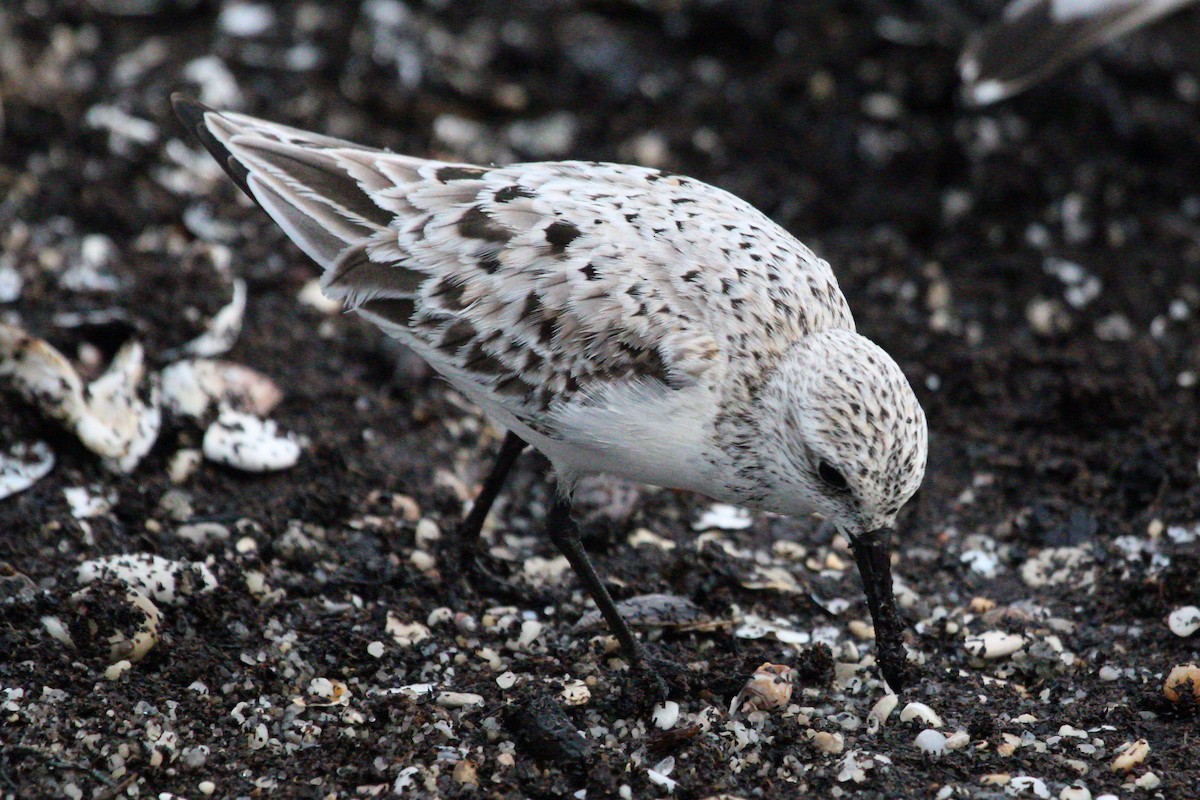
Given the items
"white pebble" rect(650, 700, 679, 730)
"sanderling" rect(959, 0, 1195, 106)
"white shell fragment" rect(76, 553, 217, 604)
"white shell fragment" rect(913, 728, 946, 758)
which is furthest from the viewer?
"sanderling" rect(959, 0, 1195, 106)

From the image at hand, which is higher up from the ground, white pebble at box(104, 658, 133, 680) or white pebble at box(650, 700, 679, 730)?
white pebble at box(650, 700, 679, 730)

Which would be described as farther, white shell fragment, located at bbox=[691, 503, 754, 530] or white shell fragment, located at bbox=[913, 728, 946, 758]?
white shell fragment, located at bbox=[691, 503, 754, 530]

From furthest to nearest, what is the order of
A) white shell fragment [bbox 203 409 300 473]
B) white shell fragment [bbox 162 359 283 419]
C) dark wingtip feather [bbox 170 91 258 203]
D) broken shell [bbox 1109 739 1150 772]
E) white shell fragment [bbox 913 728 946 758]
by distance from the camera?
1. white shell fragment [bbox 162 359 283 419]
2. white shell fragment [bbox 203 409 300 473]
3. dark wingtip feather [bbox 170 91 258 203]
4. white shell fragment [bbox 913 728 946 758]
5. broken shell [bbox 1109 739 1150 772]

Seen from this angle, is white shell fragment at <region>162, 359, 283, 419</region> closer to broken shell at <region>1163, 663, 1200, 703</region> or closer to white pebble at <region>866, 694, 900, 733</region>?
white pebble at <region>866, 694, 900, 733</region>

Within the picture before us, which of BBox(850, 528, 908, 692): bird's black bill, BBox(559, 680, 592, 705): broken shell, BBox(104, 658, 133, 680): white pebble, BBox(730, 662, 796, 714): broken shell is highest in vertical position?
BBox(850, 528, 908, 692): bird's black bill

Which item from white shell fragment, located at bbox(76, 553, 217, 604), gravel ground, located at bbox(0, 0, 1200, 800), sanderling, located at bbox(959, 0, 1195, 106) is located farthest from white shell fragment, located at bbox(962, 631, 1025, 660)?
sanderling, located at bbox(959, 0, 1195, 106)

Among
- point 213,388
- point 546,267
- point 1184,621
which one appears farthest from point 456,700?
point 1184,621
